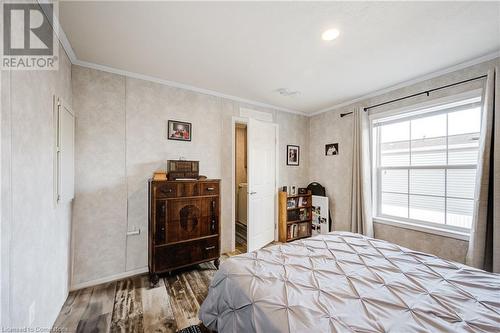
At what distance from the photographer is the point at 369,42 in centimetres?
191

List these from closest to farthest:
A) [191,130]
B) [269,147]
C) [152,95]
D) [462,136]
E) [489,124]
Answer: [489,124] → [462,136] → [152,95] → [191,130] → [269,147]

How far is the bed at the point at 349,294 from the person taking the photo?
37.0 inches

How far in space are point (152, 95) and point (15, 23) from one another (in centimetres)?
154

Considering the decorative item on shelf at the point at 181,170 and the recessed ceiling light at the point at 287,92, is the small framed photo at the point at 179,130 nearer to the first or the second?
the decorative item on shelf at the point at 181,170

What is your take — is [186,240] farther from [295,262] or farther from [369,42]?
[369,42]

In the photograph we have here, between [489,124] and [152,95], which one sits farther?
[152,95]

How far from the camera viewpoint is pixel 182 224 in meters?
2.42

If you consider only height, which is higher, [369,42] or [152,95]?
[369,42]

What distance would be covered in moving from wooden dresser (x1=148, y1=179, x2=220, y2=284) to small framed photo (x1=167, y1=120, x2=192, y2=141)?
740mm

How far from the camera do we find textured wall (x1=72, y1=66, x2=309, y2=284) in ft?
7.39

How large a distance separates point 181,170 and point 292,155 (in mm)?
2341

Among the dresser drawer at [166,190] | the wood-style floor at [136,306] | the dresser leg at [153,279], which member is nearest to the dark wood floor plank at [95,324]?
the wood-style floor at [136,306]

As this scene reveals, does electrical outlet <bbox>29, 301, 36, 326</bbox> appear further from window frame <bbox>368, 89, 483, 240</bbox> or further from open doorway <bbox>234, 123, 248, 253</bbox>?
window frame <bbox>368, 89, 483, 240</bbox>

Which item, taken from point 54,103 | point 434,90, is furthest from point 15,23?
point 434,90
